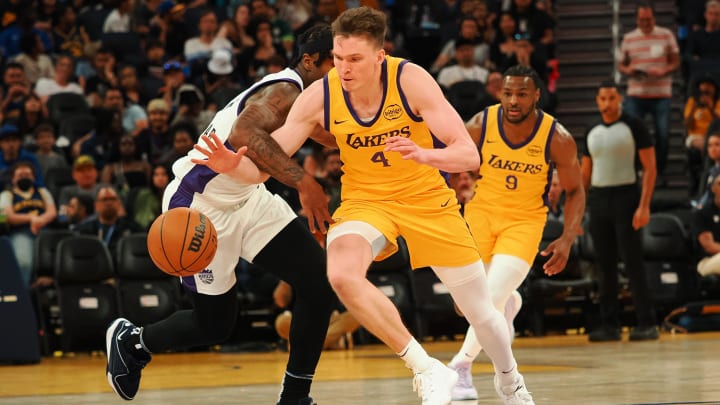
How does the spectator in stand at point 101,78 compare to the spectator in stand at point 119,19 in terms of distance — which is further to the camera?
the spectator in stand at point 119,19

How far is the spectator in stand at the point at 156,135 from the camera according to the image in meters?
15.8

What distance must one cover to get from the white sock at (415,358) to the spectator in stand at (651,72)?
10.7 metres

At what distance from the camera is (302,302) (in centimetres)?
695

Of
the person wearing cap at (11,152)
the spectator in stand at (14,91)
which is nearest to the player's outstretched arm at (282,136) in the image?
the person wearing cap at (11,152)

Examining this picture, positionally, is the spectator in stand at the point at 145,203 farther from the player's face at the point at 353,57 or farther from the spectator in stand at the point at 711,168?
the player's face at the point at 353,57

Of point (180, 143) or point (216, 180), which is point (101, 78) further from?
point (216, 180)

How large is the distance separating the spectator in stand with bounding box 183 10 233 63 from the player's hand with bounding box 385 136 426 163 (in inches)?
477

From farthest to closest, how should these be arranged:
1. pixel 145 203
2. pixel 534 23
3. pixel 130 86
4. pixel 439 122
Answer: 1. pixel 534 23
2. pixel 130 86
3. pixel 145 203
4. pixel 439 122

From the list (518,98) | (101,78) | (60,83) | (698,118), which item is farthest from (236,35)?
(518,98)

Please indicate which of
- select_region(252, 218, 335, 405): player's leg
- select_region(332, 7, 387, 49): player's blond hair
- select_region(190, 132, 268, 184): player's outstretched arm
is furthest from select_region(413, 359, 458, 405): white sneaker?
select_region(332, 7, 387, 49): player's blond hair

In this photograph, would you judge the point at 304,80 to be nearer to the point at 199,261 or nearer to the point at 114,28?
the point at 199,261

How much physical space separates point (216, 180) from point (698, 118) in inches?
423

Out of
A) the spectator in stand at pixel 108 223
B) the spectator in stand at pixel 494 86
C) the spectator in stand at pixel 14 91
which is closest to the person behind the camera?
the spectator in stand at pixel 108 223

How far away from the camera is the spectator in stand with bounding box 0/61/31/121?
655 inches
